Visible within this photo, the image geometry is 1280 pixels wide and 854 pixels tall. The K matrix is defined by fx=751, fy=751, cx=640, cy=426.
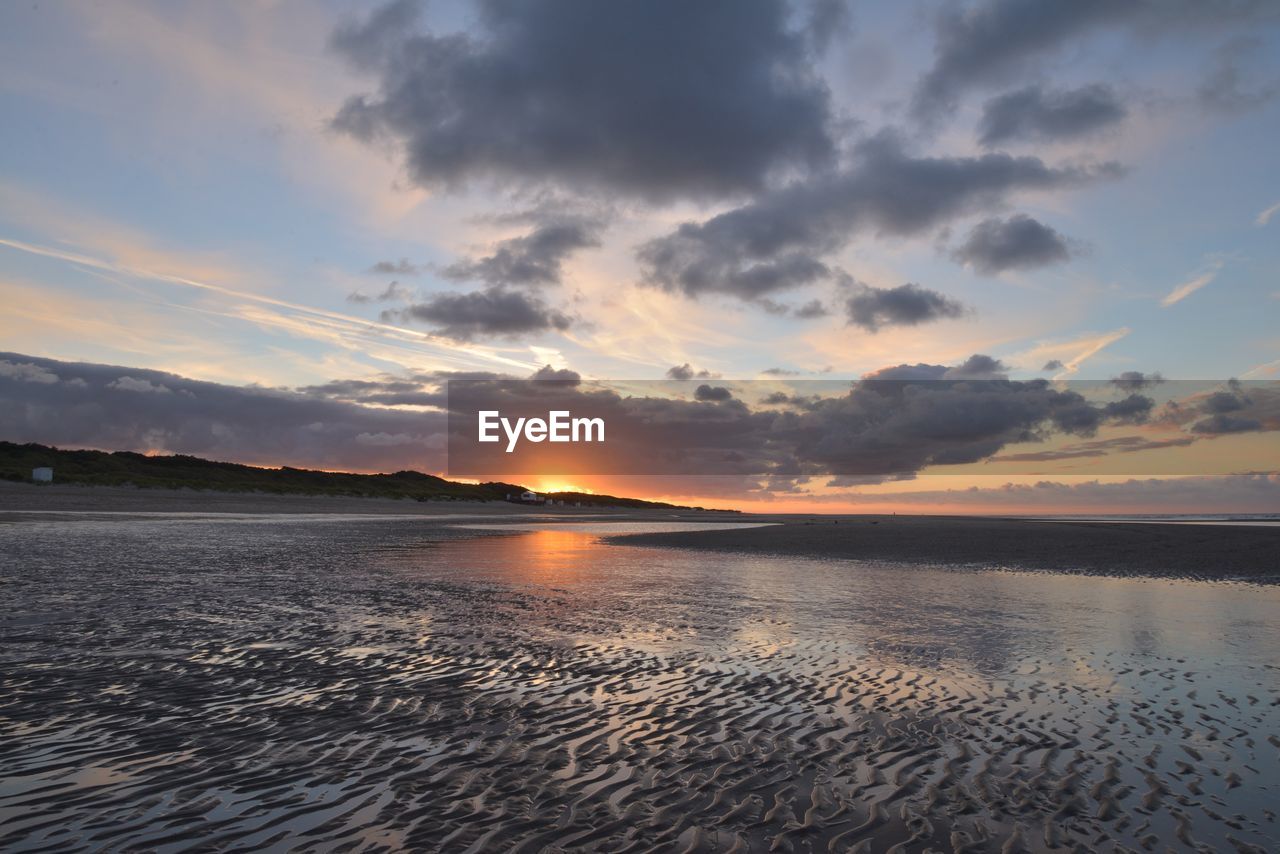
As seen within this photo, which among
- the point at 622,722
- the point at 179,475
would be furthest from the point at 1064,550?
the point at 179,475

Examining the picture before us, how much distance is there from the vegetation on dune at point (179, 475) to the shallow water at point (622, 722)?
101716 millimetres

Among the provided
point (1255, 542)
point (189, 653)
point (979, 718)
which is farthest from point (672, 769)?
point (1255, 542)

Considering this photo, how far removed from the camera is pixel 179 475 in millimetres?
127062

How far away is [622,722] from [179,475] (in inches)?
5572

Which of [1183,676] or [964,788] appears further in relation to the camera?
[1183,676]

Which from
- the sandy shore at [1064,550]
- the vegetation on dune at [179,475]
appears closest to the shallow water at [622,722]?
the sandy shore at [1064,550]

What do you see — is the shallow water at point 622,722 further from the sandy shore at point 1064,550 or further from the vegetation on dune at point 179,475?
the vegetation on dune at point 179,475

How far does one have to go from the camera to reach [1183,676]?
11531 millimetres

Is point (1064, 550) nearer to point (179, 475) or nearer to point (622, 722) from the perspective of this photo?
point (622, 722)

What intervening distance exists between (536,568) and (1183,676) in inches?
782

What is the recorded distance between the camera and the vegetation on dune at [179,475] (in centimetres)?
10275

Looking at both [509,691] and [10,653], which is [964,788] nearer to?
[509,691]

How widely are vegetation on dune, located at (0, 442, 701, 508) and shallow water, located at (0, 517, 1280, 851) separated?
10172cm

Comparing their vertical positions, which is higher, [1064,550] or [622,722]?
[622,722]
